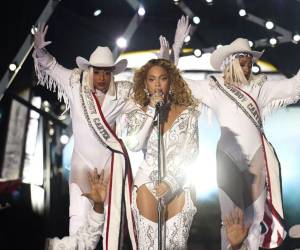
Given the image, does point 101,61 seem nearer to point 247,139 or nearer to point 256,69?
point 247,139

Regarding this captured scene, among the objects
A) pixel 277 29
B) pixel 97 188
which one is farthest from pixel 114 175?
pixel 277 29

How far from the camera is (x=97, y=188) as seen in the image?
12.4ft

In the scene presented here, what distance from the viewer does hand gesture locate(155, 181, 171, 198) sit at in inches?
112

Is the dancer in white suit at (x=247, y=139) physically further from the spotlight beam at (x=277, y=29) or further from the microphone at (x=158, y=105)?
the microphone at (x=158, y=105)

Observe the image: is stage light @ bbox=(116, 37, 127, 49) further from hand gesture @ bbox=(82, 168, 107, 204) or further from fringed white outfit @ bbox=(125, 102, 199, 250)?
fringed white outfit @ bbox=(125, 102, 199, 250)

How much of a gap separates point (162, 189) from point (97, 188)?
1022 mm

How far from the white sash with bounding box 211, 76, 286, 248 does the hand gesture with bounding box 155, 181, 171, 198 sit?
1.21 m

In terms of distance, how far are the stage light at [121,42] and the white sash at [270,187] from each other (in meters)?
1.26

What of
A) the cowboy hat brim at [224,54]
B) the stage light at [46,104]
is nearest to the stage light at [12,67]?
the stage light at [46,104]

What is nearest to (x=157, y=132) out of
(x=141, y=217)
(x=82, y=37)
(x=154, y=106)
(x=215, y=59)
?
(x=154, y=106)

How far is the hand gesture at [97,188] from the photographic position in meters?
3.70

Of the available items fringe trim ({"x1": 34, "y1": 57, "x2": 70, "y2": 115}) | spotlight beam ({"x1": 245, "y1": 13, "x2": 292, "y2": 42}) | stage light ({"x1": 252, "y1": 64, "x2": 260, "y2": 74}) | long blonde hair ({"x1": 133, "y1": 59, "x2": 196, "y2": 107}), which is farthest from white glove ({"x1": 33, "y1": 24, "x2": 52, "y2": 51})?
spotlight beam ({"x1": 245, "y1": 13, "x2": 292, "y2": 42})

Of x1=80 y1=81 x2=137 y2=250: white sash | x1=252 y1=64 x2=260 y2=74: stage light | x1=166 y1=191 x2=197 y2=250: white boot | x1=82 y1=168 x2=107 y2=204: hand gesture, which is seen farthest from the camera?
x1=252 y1=64 x2=260 y2=74: stage light

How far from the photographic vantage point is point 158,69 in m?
3.37
